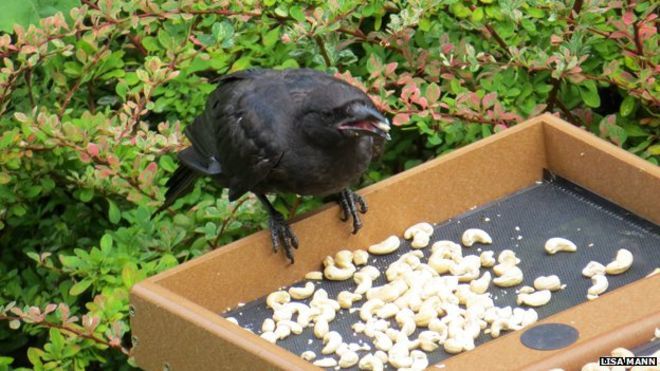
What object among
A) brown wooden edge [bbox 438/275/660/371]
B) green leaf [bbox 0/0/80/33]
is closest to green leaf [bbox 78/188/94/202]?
green leaf [bbox 0/0/80/33]

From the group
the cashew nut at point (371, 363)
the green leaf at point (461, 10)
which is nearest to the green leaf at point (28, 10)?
the green leaf at point (461, 10)

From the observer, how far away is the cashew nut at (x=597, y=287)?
3.78 m

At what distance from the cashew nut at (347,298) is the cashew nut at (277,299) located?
0.15 m

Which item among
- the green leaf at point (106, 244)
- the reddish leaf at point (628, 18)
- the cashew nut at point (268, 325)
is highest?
the reddish leaf at point (628, 18)

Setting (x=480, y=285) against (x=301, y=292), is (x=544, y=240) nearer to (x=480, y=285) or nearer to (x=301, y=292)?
(x=480, y=285)

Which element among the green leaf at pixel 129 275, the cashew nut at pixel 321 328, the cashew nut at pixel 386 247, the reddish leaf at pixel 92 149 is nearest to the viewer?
the cashew nut at pixel 321 328

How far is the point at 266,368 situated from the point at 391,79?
1889 mm

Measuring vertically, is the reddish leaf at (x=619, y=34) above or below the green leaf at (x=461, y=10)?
above

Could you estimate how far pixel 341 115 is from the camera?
13.5ft

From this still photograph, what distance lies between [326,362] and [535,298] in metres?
0.60

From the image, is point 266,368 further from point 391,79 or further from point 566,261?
point 391,79

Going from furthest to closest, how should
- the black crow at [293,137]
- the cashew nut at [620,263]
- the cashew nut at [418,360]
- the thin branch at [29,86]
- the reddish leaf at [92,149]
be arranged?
the thin branch at [29,86], the reddish leaf at [92,149], the black crow at [293,137], the cashew nut at [620,263], the cashew nut at [418,360]

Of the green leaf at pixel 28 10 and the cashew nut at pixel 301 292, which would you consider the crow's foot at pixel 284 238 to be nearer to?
the cashew nut at pixel 301 292

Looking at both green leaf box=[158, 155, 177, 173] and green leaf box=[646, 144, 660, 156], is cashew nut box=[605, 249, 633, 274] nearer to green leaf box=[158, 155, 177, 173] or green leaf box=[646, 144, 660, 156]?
green leaf box=[646, 144, 660, 156]
